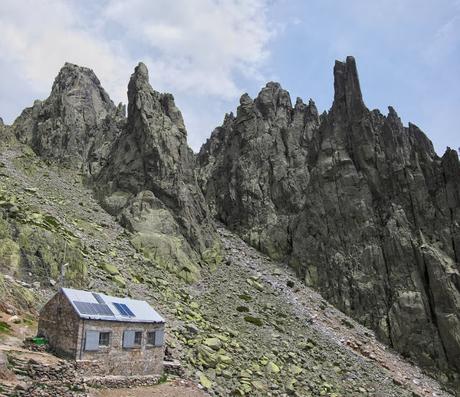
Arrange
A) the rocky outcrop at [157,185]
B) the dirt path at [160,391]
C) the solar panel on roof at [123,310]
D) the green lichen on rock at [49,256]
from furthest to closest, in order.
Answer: the rocky outcrop at [157,185] → the green lichen on rock at [49,256] → the solar panel on roof at [123,310] → the dirt path at [160,391]

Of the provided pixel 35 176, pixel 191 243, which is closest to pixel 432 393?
pixel 191 243

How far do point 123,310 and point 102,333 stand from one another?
3599 mm

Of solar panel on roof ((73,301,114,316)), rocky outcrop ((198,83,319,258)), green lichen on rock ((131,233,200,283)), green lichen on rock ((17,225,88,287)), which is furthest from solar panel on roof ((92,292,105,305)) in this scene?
rocky outcrop ((198,83,319,258))

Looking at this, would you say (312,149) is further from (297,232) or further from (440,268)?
(440,268)

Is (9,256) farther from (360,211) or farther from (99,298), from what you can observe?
(360,211)

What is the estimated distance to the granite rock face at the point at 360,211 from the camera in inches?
2835

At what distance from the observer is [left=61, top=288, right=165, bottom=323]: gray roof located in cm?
3466

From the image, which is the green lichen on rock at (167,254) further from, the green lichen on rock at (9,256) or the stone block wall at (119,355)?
the stone block wall at (119,355)

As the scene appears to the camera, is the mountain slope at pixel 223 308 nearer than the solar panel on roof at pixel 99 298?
No

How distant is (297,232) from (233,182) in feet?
69.9

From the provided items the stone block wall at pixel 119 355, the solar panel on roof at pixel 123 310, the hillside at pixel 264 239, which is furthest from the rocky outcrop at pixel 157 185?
the stone block wall at pixel 119 355

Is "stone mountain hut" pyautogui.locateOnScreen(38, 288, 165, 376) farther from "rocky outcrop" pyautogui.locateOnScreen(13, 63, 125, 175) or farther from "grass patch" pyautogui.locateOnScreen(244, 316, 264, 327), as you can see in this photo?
"rocky outcrop" pyautogui.locateOnScreen(13, 63, 125, 175)

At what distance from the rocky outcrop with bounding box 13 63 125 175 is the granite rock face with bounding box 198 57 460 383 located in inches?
1193

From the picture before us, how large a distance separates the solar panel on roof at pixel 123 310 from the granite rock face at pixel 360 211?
148 feet
